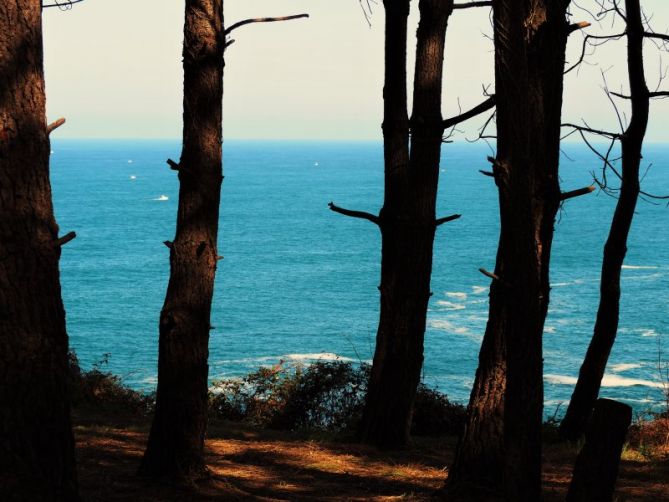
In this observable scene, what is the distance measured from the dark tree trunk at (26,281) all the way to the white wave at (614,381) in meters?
45.1

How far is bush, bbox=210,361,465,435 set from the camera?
1273 cm

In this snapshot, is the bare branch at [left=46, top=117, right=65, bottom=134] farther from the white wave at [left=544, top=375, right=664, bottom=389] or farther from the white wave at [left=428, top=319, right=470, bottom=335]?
the white wave at [left=428, top=319, right=470, bottom=335]

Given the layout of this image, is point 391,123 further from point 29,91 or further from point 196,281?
point 29,91

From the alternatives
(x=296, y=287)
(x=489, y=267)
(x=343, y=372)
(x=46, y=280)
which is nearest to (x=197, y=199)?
(x=46, y=280)

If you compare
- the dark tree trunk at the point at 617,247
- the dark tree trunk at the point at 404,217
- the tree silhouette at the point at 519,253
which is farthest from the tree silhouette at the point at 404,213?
the dark tree trunk at the point at 617,247

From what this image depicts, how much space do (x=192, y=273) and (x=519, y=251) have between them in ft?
9.42

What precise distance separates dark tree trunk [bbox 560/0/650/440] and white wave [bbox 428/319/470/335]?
154 ft

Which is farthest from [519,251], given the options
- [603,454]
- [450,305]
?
[450,305]

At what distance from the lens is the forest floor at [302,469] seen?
22.5 feet

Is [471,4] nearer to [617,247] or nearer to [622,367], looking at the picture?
[617,247]

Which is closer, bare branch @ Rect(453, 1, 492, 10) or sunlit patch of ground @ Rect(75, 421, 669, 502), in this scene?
sunlit patch of ground @ Rect(75, 421, 669, 502)

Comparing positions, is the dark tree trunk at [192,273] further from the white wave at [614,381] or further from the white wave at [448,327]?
the white wave at [448,327]

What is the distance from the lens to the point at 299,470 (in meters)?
8.05

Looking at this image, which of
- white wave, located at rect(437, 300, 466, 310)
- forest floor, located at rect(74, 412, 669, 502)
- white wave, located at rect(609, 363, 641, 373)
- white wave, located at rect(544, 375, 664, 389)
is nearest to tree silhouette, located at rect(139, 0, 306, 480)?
forest floor, located at rect(74, 412, 669, 502)
